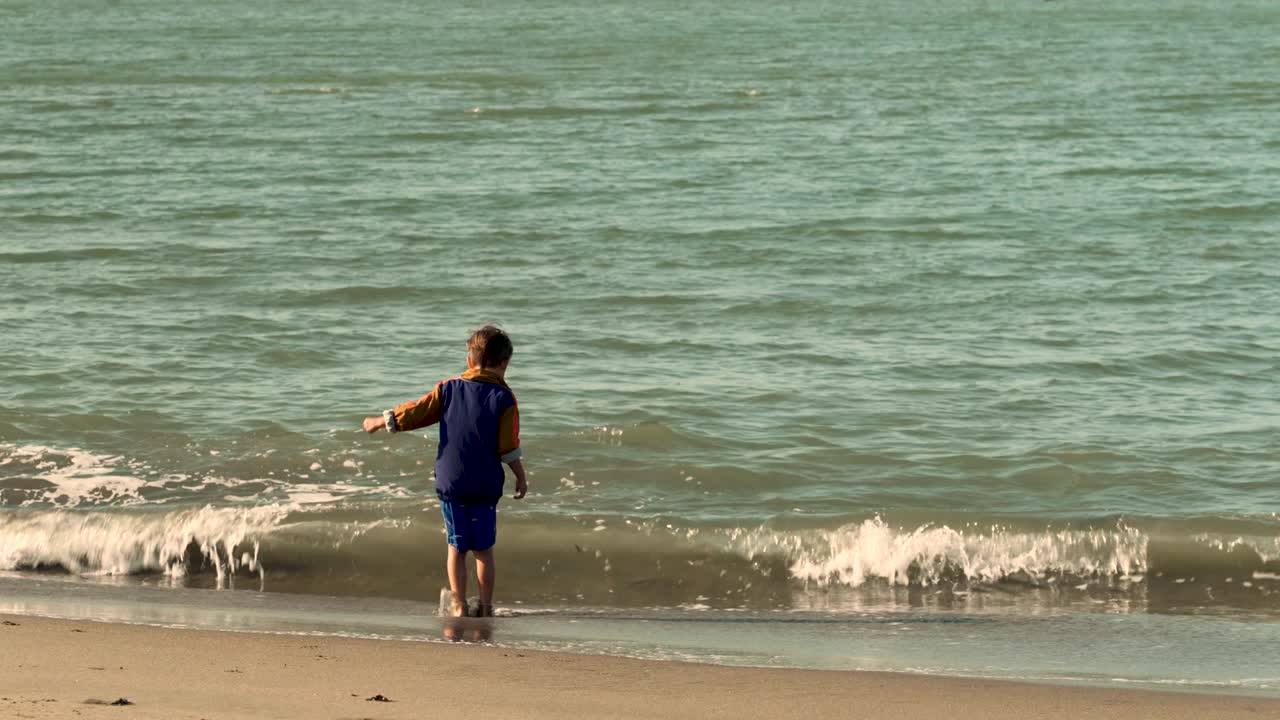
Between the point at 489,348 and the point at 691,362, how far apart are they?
5.20m

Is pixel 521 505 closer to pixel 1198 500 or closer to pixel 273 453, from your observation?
pixel 273 453

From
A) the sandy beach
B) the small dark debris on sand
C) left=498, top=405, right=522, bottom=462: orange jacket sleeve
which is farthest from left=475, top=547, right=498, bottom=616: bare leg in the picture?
the small dark debris on sand

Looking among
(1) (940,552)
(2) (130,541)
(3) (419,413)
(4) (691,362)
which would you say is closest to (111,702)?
(3) (419,413)

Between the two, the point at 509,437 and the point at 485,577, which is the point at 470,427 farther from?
the point at 485,577

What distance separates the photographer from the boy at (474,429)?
6.38 m

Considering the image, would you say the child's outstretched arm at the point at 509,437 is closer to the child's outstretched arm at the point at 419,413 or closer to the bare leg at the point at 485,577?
the child's outstretched arm at the point at 419,413

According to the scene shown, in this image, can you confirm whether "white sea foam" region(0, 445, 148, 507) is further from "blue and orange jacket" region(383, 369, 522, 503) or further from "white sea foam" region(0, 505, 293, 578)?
"blue and orange jacket" region(383, 369, 522, 503)

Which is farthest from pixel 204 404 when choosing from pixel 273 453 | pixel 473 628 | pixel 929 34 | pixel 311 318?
pixel 929 34

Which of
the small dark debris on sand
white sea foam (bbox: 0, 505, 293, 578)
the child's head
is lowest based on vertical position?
the small dark debris on sand

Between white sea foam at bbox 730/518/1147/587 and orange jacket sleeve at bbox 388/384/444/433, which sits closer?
orange jacket sleeve at bbox 388/384/444/433

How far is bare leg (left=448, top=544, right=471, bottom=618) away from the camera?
667 centimetres

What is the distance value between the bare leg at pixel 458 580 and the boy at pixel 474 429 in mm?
103

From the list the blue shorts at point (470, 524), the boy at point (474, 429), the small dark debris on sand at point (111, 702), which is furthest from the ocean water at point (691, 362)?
the small dark debris on sand at point (111, 702)

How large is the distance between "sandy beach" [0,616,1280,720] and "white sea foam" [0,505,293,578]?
1.88m
